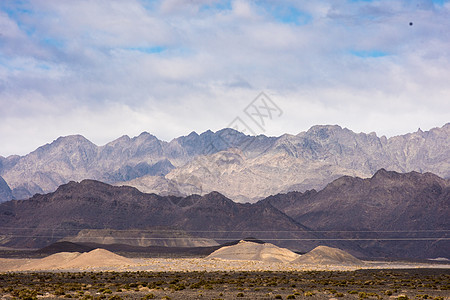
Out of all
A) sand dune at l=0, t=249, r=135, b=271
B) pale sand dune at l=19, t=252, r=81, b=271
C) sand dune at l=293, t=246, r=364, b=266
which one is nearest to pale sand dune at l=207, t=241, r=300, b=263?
sand dune at l=293, t=246, r=364, b=266

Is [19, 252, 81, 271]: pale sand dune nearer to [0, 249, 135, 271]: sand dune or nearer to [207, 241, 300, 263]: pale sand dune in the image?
[0, 249, 135, 271]: sand dune

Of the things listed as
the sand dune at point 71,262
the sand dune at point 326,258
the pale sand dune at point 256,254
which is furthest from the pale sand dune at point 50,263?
the sand dune at point 326,258

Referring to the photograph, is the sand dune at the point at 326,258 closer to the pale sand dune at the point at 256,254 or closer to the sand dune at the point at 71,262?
the pale sand dune at the point at 256,254

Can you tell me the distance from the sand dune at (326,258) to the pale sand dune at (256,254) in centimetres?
845

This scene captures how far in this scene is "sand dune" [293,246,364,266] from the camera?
15200 cm

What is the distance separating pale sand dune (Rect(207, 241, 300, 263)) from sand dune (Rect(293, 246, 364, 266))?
8.45 metres

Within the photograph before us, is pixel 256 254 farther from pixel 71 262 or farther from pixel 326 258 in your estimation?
pixel 71 262

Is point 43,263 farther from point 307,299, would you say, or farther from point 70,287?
point 307,299

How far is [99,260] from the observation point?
137m

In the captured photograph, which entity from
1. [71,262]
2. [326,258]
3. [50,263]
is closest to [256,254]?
[326,258]

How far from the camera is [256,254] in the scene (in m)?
172

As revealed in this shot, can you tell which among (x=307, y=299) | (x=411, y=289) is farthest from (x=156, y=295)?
(x=411, y=289)

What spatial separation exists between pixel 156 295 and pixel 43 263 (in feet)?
276

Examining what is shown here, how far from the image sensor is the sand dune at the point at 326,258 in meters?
152
